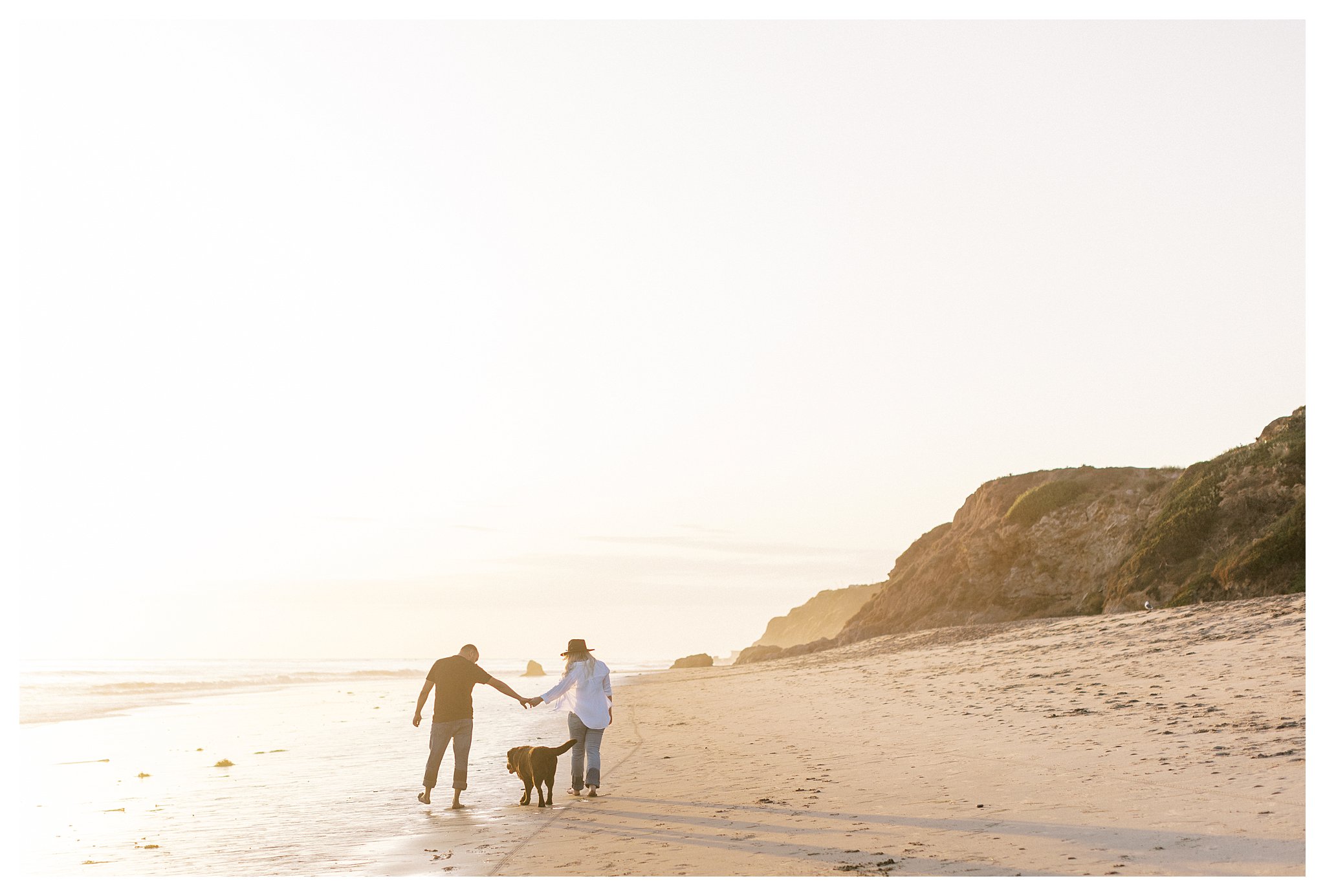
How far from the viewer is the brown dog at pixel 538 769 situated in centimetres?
1285

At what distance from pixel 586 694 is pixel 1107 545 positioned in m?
34.9

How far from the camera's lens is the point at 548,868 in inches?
362

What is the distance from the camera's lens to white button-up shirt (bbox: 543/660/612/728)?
45.4 feet

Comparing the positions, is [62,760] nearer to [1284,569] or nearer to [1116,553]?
[1284,569]

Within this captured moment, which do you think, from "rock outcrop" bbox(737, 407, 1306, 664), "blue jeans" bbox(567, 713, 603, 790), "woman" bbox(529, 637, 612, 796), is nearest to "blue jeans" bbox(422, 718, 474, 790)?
"woman" bbox(529, 637, 612, 796)

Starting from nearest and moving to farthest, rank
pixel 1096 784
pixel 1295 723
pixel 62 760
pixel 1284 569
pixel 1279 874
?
pixel 1279 874 < pixel 1096 784 < pixel 1295 723 < pixel 62 760 < pixel 1284 569

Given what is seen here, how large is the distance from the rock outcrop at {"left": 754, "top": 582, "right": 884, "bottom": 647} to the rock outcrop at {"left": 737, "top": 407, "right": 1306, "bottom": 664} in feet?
189

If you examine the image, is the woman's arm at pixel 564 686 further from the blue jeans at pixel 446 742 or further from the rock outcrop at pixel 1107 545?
the rock outcrop at pixel 1107 545

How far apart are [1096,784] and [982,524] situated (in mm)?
39268

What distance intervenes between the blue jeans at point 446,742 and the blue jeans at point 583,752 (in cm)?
140

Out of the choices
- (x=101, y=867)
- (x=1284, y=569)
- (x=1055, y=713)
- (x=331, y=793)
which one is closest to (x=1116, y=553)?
(x=1284, y=569)

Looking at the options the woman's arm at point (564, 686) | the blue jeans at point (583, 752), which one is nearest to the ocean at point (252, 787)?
the blue jeans at point (583, 752)

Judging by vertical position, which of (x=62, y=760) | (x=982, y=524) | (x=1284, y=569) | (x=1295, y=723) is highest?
(x=982, y=524)

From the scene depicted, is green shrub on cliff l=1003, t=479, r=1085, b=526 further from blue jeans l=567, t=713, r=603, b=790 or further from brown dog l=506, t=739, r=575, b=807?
brown dog l=506, t=739, r=575, b=807
